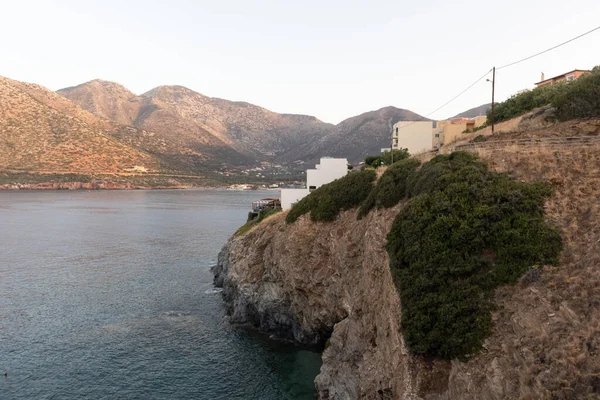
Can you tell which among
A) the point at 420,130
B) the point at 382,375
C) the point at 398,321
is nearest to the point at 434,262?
the point at 398,321

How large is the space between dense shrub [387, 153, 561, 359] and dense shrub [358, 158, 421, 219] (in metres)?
4.30

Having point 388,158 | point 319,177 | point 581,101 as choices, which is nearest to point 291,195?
point 319,177

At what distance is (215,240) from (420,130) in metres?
45.8

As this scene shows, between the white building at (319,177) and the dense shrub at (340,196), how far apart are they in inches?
642

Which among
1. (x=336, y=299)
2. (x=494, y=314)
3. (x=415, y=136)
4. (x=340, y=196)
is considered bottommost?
(x=336, y=299)

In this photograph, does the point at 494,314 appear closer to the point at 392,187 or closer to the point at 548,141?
the point at 548,141

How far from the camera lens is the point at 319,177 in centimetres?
5281

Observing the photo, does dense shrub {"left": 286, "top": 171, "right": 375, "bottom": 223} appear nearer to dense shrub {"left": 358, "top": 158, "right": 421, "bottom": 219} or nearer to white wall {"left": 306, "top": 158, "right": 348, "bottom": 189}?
dense shrub {"left": 358, "top": 158, "right": 421, "bottom": 219}

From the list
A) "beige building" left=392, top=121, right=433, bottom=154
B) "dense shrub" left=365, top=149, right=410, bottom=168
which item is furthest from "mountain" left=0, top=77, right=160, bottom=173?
"beige building" left=392, top=121, right=433, bottom=154

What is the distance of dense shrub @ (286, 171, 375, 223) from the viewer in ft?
102

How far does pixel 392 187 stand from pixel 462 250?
29.7 feet

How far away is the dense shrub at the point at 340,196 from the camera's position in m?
31.2

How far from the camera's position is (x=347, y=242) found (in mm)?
28594

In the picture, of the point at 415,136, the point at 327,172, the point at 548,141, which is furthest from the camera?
the point at 415,136
